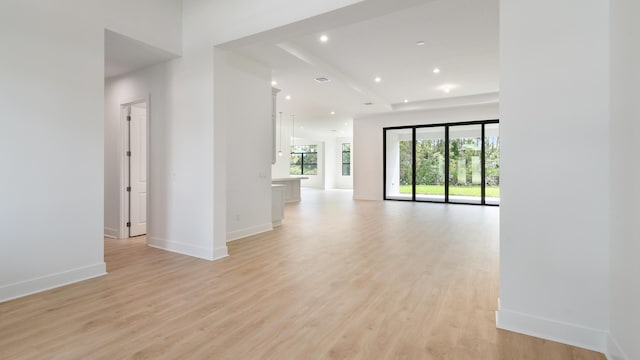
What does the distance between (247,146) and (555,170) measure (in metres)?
4.38

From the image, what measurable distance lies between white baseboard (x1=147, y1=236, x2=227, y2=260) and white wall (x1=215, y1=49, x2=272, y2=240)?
0.79 meters

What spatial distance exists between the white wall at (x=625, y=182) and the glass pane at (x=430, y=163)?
8.66m

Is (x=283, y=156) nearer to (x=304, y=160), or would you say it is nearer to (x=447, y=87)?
(x=304, y=160)

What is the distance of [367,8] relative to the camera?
10.0 feet

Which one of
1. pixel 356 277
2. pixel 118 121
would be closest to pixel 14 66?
pixel 118 121

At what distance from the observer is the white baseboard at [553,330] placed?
6.61ft

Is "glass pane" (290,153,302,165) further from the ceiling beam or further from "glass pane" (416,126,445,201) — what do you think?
the ceiling beam

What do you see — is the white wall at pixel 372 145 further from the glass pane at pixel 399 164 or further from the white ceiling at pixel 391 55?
the white ceiling at pixel 391 55

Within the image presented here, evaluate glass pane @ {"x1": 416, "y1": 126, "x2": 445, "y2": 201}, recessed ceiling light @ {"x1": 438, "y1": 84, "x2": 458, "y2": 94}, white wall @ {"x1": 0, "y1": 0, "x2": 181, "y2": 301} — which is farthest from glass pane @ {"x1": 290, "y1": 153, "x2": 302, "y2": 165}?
white wall @ {"x1": 0, "y1": 0, "x2": 181, "y2": 301}

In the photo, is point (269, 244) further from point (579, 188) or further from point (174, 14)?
point (579, 188)

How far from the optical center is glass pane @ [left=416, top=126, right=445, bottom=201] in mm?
10336

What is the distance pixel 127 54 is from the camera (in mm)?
4262

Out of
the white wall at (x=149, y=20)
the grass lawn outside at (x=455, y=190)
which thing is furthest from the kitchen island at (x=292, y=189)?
the white wall at (x=149, y=20)

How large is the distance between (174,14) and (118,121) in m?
2.20
